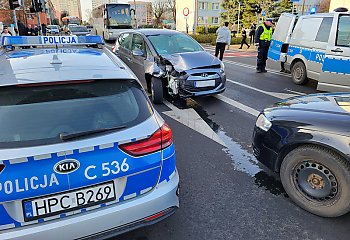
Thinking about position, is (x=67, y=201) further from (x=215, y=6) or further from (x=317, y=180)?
(x=215, y=6)

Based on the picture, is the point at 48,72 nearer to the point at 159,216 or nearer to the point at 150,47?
the point at 159,216

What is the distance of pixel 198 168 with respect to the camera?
3.77 meters

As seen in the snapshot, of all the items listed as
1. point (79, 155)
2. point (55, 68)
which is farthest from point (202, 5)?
point (79, 155)

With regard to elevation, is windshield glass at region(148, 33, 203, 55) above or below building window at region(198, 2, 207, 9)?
below

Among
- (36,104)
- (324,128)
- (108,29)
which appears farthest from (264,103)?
(108,29)

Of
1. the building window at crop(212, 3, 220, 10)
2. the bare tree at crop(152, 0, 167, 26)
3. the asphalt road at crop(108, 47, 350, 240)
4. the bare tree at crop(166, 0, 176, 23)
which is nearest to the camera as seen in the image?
the asphalt road at crop(108, 47, 350, 240)

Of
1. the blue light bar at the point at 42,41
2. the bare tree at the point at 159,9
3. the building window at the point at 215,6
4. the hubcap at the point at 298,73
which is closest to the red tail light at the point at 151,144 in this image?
the blue light bar at the point at 42,41

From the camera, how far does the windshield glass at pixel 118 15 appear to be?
2673 centimetres

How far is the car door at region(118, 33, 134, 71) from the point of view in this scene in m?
8.26

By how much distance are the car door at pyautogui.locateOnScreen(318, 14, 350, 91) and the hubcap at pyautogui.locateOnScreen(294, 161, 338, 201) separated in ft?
15.8

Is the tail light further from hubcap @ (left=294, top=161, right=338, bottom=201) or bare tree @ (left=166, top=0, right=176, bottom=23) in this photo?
bare tree @ (left=166, top=0, right=176, bottom=23)

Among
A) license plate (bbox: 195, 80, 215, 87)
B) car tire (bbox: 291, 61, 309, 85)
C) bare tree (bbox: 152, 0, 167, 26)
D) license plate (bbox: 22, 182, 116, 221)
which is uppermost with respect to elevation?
bare tree (bbox: 152, 0, 167, 26)

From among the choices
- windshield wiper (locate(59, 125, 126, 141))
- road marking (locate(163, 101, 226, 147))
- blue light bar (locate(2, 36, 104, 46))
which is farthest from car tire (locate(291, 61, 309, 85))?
windshield wiper (locate(59, 125, 126, 141))

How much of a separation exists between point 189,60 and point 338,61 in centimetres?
346
